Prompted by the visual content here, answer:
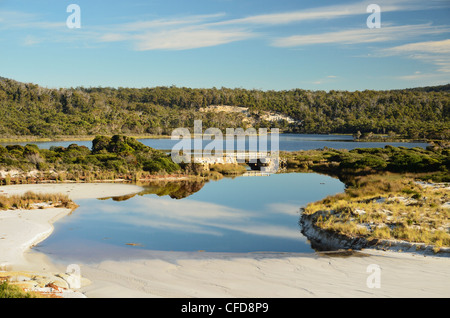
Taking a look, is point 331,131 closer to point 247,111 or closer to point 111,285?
point 247,111

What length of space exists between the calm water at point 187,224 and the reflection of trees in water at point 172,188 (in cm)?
16

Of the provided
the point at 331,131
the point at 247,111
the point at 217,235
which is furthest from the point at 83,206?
the point at 247,111

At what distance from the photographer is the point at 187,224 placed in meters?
23.1

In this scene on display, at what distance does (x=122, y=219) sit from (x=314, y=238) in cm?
1045

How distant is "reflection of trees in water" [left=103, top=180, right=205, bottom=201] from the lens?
33094 mm

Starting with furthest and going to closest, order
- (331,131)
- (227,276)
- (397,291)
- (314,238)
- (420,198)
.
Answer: (331,131) < (420,198) < (314,238) < (227,276) < (397,291)

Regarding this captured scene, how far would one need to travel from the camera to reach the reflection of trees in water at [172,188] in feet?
109

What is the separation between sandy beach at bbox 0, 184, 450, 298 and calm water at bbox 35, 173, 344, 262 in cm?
121

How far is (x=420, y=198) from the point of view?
23.6 m

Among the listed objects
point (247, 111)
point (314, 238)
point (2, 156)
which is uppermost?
point (247, 111)

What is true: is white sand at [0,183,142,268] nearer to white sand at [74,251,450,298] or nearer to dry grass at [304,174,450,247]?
white sand at [74,251,450,298]
